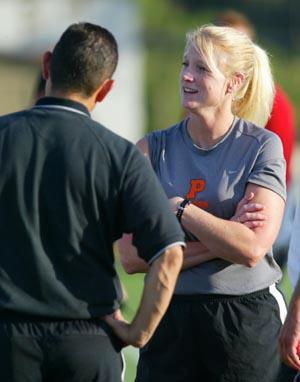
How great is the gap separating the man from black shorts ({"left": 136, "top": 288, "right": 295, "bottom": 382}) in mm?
723

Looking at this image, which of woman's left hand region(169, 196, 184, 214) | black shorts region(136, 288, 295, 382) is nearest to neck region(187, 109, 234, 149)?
woman's left hand region(169, 196, 184, 214)

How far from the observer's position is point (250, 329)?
5223 mm

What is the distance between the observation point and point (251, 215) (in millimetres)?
5039

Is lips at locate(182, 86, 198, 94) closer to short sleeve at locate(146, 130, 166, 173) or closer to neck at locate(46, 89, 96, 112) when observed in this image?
short sleeve at locate(146, 130, 166, 173)

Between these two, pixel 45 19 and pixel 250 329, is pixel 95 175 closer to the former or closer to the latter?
pixel 250 329

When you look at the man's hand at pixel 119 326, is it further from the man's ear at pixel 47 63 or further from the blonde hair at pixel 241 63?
the blonde hair at pixel 241 63

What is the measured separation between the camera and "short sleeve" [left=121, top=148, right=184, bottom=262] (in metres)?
4.41

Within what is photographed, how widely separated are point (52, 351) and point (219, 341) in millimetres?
1017

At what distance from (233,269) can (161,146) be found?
2.17ft

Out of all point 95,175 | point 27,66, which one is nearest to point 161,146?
point 95,175

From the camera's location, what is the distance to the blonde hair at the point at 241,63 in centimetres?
524

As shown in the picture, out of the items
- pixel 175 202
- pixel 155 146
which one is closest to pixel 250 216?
pixel 175 202

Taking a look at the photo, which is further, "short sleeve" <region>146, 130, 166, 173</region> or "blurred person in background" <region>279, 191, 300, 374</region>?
"short sleeve" <region>146, 130, 166, 173</region>

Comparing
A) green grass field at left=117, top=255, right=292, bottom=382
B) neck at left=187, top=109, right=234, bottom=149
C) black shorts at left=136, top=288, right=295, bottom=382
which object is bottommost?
green grass field at left=117, top=255, right=292, bottom=382
